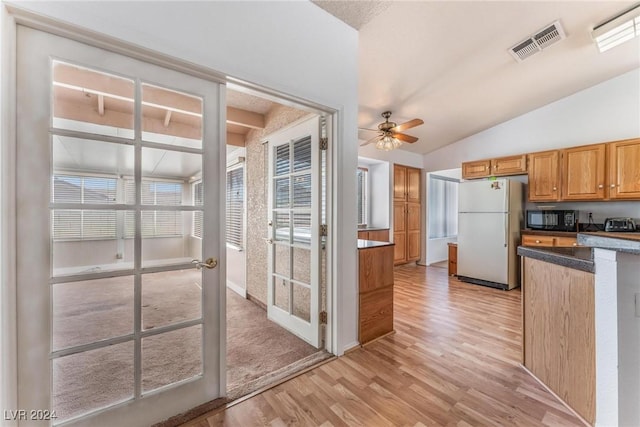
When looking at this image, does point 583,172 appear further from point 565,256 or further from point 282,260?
point 282,260

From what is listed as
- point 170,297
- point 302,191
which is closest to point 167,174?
point 170,297

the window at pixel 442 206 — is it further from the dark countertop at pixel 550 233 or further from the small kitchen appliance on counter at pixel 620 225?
the small kitchen appliance on counter at pixel 620 225

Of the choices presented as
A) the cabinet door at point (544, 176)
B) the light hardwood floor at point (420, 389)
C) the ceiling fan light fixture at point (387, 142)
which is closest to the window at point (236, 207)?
the ceiling fan light fixture at point (387, 142)

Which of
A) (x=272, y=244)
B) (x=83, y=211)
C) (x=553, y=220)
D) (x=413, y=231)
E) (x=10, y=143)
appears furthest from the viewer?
(x=413, y=231)

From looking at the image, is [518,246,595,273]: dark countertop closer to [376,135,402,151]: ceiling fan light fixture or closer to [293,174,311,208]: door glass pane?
[293,174,311,208]: door glass pane

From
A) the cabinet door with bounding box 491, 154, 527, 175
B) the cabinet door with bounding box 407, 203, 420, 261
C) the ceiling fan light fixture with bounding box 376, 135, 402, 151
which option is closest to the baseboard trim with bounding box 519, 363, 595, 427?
the ceiling fan light fixture with bounding box 376, 135, 402, 151

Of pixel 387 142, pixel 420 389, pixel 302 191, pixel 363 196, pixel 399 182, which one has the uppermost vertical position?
pixel 387 142

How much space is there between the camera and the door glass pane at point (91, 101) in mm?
1249

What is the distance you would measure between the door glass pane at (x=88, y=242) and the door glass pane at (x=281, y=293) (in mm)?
1531

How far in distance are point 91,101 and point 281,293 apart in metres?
2.15

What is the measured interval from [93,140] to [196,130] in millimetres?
497

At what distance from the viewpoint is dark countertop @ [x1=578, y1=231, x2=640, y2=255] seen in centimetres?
129

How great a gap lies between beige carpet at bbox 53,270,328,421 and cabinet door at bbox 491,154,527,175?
478 centimetres

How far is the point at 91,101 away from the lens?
1328 mm
